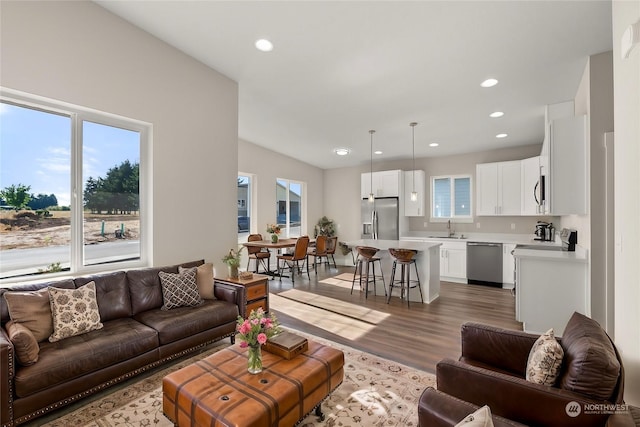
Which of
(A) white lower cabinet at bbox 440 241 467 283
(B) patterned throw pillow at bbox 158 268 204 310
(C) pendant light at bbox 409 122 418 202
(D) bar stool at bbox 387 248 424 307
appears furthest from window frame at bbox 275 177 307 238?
(B) patterned throw pillow at bbox 158 268 204 310

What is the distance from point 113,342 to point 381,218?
5989mm

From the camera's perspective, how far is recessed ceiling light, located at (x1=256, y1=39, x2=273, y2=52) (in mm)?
3303

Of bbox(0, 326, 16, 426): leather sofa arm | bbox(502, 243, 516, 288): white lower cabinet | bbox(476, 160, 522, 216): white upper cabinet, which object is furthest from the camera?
bbox(476, 160, 522, 216): white upper cabinet

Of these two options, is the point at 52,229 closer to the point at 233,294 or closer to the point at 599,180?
the point at 233,294

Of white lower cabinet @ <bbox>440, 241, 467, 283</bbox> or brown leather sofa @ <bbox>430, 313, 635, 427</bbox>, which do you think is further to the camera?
white lower cabinet @ <bbox>440, 241, 467, 283</bbox>

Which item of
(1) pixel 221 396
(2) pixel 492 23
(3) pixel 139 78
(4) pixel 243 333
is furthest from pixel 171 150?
(2) pixel 492 23

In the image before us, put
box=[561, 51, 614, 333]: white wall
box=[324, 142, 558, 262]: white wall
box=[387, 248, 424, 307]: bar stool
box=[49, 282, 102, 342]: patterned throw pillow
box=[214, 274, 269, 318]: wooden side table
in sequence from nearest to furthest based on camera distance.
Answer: box=[49, 282, 102, 342]: patterned throw pillow
box=[561, 51, 614, 333]: white wall
box=[214, 274, 269, 318]: wooden side table
box=[387, 248, 424, 307]: bar stool
box=[324, 142, 558, 262]: white wall

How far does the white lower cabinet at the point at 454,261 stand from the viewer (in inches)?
241

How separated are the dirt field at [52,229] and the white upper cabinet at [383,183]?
5442mm

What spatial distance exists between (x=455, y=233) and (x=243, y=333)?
20.2ft

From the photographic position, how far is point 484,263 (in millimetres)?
5875

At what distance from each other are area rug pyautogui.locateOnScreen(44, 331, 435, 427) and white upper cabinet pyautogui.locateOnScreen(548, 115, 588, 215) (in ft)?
7.89

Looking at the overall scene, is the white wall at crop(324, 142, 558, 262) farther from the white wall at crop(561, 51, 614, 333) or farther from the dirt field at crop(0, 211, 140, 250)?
the dirt field at crop(0, 211, 140, 250)

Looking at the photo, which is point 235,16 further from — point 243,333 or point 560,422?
point 560,422
